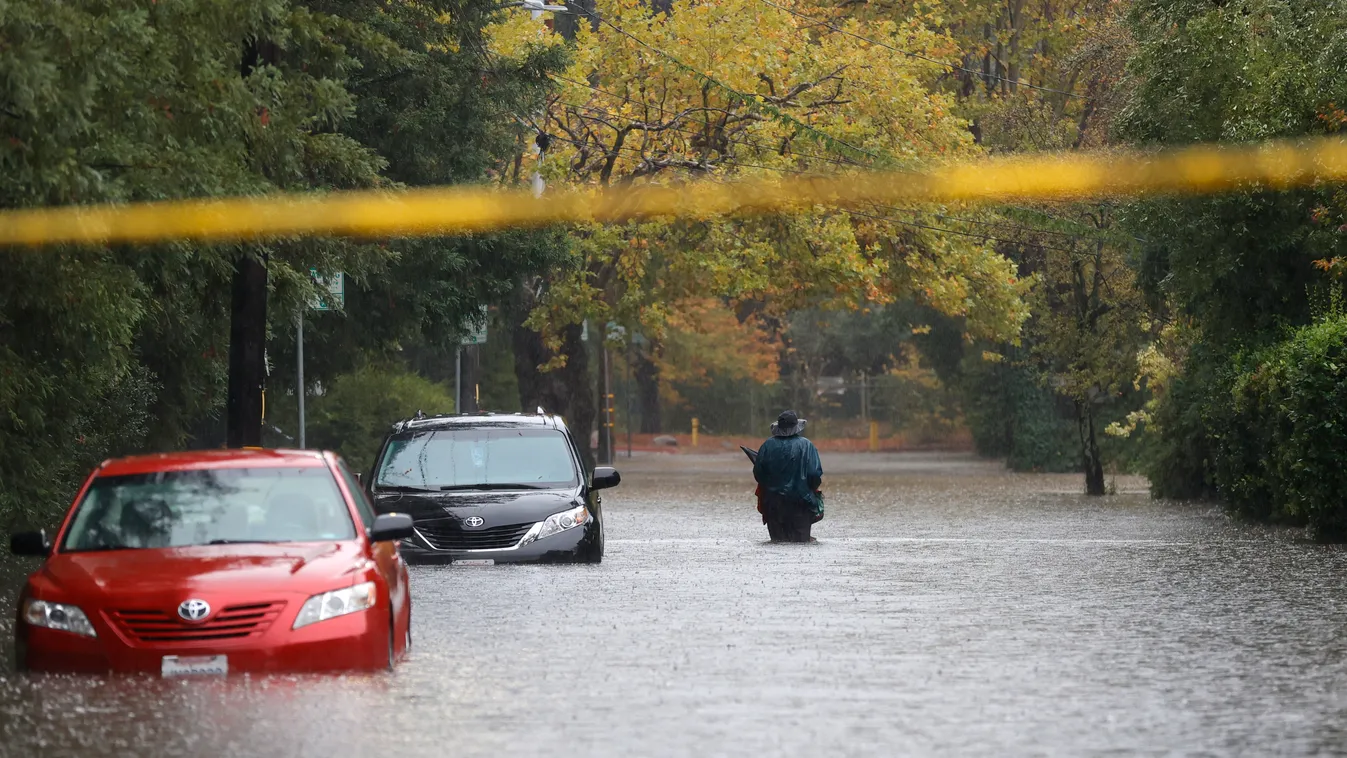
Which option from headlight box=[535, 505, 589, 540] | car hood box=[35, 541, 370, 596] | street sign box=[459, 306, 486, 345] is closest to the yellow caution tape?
street sign box=[459, 306, 486, 345]

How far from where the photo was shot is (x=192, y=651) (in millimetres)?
11164

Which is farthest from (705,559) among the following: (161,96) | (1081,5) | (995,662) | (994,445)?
(994,445)

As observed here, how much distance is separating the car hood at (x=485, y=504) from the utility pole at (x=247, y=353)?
14.8 feet

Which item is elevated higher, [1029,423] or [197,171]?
[197,171]

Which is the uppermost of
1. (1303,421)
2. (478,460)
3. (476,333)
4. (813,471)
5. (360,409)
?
(476,333)

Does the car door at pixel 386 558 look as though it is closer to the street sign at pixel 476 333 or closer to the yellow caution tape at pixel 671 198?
the yellow caution tape at pixel 671 198

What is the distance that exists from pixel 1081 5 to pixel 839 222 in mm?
Result: 14946

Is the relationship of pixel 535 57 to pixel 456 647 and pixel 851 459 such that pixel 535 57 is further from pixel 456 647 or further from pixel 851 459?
pixel 851 459

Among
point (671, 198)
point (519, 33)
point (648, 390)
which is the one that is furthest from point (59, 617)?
point (648, 390)

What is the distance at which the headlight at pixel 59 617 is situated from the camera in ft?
36.8

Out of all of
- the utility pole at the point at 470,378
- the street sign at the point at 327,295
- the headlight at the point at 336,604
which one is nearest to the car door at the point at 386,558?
the headlight at the point at 336,604

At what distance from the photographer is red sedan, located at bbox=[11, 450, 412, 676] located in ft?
36.7

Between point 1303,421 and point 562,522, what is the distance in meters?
8.25

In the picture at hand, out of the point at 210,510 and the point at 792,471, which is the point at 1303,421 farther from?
the point at 210,510
